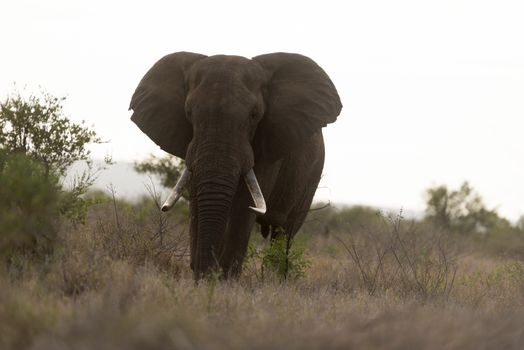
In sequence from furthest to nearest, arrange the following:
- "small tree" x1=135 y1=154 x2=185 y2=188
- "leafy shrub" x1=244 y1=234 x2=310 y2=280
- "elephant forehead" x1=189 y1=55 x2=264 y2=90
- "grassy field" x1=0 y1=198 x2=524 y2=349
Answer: "small tree" x1=135 y1=154 x2=185 y2=188 < "leafy shrub" x1=244 y1=234 x2=310 y2=280 < "elephant forehead" x1=189 y1=55 x2=264 y2=90 < "grassy field" x1=0 y1=198 x2=524 y2=349

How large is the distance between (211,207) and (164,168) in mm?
14417

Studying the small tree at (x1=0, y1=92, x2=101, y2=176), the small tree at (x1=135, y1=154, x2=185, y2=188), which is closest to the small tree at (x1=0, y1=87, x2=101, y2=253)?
the small tree at (x1=0, y1=92, x2=101, y2=176)

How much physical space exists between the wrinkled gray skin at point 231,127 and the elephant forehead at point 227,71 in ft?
0.03

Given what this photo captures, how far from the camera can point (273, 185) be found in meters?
9.13

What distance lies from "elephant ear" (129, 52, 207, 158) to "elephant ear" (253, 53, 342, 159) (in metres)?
0.80

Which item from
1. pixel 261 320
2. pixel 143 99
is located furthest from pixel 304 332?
pixel 143 99

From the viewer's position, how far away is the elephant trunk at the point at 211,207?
783 centimetres

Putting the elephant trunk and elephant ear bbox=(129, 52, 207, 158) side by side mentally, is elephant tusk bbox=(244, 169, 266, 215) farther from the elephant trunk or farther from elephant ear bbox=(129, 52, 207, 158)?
elephant ear bbox=(129, 52, 207, 158)

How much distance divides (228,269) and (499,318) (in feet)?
10.0

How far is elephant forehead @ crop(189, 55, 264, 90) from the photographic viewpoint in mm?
8211

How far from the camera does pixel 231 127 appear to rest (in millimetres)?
7945

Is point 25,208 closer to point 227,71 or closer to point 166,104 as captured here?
point 166,104

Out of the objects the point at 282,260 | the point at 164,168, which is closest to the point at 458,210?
the point at 164,168

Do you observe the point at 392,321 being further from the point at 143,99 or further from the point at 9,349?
the point at 143,99
